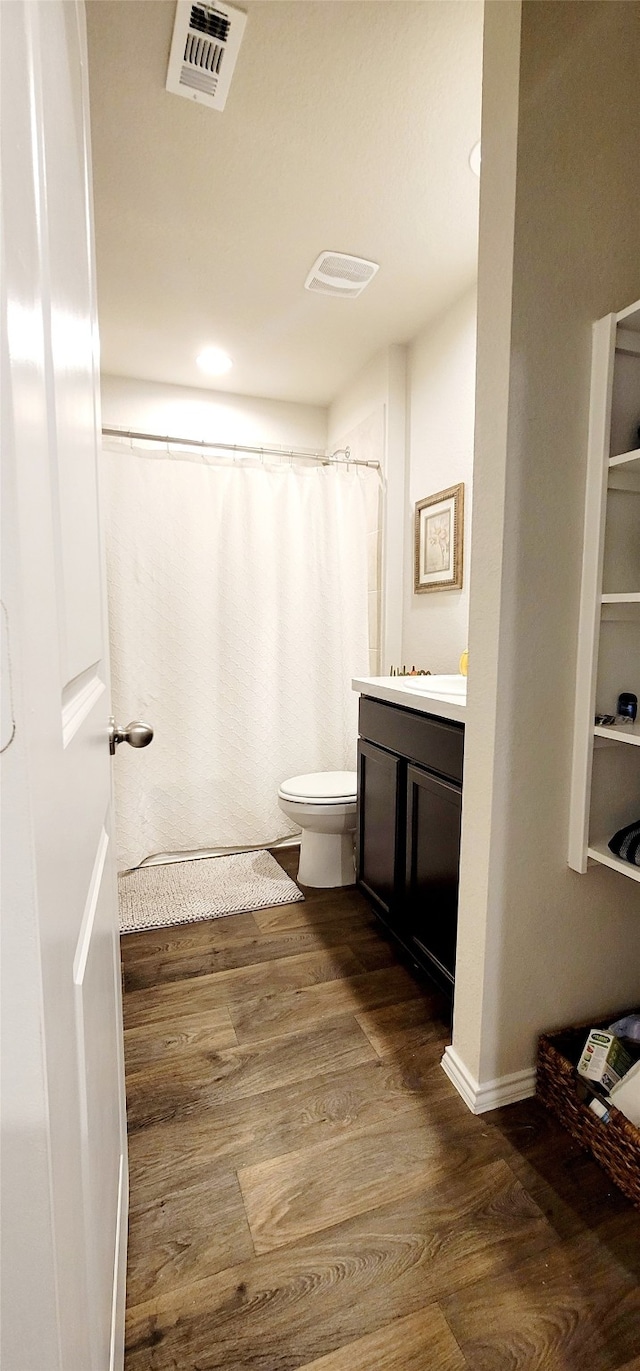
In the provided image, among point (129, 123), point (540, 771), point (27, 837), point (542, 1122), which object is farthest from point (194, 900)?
point (129, 123)

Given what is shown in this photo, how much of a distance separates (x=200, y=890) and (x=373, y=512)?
192 cm

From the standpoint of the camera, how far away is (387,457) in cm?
261

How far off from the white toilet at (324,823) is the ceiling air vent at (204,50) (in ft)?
6.86

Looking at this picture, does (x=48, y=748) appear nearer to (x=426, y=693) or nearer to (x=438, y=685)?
(x=426, y=693)

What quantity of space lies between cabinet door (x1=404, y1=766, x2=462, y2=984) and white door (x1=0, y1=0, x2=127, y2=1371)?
0.99 m

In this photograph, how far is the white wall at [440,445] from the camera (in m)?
2.14

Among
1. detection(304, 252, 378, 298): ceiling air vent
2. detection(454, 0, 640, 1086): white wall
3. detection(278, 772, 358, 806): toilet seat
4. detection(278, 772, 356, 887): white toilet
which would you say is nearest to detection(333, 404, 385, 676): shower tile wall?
detection(304, 252, 378, 298): ceiling air vent

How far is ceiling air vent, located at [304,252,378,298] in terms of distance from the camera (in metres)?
1.98

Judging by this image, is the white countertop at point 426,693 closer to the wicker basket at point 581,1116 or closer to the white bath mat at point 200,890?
the wicker basket at point 581,1116

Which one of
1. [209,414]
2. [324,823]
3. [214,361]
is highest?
[214,361]

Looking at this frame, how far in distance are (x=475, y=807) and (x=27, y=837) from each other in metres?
1.09

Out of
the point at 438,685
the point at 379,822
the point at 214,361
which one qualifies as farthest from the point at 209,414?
the point at 379,822

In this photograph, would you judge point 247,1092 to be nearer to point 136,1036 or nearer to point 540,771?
point 136,1036

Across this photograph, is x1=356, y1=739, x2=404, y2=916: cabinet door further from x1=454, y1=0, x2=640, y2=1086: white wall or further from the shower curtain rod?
the shower curtain rod
